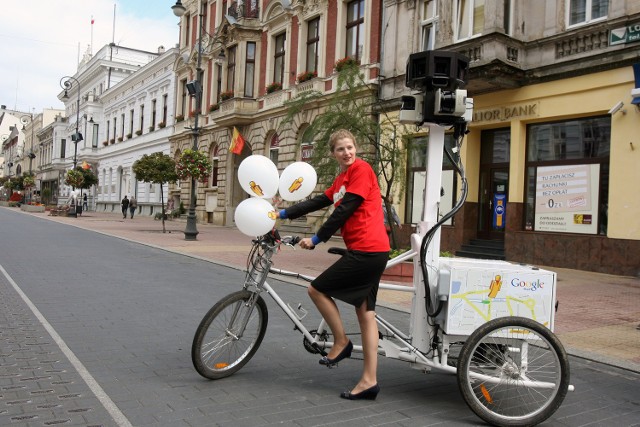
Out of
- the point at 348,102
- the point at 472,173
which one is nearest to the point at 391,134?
the point at 348,102

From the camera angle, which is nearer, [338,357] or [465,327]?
[465,327]

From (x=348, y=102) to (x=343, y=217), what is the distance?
9.57 metres

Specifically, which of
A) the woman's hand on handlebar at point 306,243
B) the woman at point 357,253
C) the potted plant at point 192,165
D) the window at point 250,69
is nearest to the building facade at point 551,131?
the potted plant at point 192,165

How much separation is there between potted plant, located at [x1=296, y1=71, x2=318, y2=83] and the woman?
2059 cm

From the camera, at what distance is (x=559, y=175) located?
49.1ft

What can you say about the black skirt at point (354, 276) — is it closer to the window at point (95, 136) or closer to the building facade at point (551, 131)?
the building facade at point (551, 131)

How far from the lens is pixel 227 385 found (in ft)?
14.6

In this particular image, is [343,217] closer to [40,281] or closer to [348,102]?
[40,281]

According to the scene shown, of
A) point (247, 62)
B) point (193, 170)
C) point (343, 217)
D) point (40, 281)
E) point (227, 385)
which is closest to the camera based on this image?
point (343, 217)

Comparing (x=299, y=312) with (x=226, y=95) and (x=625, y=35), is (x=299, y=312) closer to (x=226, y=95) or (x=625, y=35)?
(x=625, y=35)

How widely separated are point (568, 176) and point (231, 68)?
20.9 m

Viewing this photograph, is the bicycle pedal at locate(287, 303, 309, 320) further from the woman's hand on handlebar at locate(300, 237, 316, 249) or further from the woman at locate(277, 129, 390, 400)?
the woman's hand on handlebar at locate(300, 237, 316, 249)

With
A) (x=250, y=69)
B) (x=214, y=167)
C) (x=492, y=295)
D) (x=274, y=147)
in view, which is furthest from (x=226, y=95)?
(x=492, y=295)

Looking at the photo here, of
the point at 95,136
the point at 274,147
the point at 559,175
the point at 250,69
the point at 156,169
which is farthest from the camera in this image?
the point at 95,136
